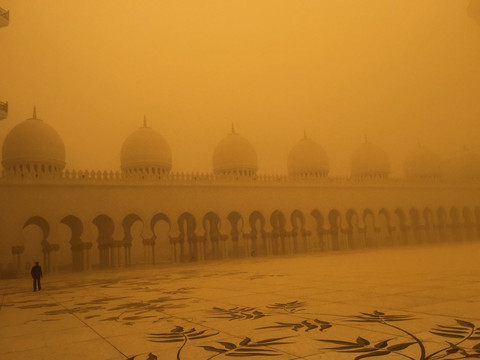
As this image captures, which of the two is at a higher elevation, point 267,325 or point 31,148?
point 31,148

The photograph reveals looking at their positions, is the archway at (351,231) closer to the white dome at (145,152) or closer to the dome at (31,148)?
the white dome at (145,152)

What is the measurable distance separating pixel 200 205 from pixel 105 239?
452cm

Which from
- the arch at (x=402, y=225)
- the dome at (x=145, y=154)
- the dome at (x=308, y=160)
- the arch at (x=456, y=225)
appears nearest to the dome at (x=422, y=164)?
the arch at (x=456, y=225)

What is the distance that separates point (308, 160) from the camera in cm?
2794

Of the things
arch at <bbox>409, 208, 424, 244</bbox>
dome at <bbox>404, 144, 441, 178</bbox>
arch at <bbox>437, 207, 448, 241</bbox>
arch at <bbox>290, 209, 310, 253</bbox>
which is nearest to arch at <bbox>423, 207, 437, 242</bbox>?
arch at <bbox>437, 207, 448, 241</bbox>

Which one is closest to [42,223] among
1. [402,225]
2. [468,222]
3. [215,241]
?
[215,241]

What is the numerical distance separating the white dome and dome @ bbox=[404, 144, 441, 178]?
18725 millimetres

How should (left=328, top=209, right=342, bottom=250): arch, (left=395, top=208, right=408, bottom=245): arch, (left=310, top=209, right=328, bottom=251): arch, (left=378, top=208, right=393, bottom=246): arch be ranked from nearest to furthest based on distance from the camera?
(left=310, top=209, right=328, bottom=251): arch, (left=328, top=209, right=342, bottom=250): arch, (left=378, top=208, right=393, bottom=246): arch, (left=395, top=208, right=408, bottom=245): arch

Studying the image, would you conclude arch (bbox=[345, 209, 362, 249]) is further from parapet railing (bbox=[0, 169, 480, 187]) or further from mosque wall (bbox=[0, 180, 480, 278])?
parapet railing (bbox=[0, 169, 480, 187])

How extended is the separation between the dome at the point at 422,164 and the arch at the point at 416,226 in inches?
204

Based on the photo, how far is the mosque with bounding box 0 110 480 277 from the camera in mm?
17781

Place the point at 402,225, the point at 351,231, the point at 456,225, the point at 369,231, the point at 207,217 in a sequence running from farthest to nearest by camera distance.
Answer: the point at 369,231 < the point at 456,225 < the point at 402,225 < the point at 351,231 < the point at 207,217

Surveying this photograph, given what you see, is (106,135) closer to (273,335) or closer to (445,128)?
(445,128)

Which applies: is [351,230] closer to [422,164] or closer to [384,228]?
[384,228]
